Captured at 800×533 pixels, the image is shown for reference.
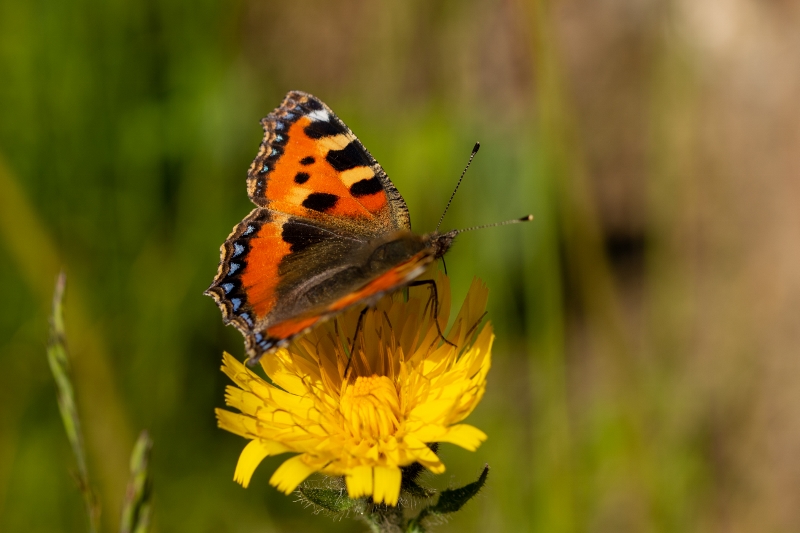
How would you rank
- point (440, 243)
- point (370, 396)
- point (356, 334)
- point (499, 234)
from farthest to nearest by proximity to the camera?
point (499, 234)
point (440, 243)
point (356, 334)
point (370, 396)

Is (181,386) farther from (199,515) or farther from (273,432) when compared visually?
(273,432)

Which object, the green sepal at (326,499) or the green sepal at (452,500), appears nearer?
the green sepal at (452,500)

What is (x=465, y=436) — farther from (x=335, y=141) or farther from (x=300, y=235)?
(x=335, y=141)

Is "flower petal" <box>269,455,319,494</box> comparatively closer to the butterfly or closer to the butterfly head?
the butterfly

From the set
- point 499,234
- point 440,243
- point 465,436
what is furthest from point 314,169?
point 499,234

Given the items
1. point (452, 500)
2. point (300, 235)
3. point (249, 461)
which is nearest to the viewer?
point (452, 500)

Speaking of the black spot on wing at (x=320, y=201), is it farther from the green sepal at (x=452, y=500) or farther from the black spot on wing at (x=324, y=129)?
the green sepal at (x=452, y=500)

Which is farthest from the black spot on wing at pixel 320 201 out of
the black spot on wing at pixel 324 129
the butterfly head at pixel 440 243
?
the butterfly head at pixel 440 243

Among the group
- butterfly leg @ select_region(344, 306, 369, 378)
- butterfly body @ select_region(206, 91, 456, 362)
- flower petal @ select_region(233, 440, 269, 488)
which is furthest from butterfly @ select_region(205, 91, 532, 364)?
flower petal @ select_region(233, 440, 269, 488)
